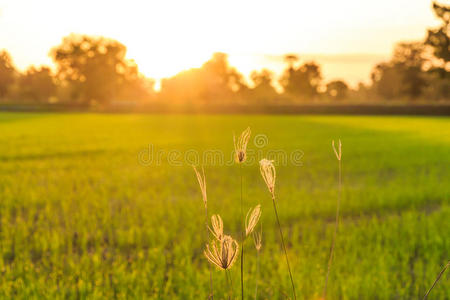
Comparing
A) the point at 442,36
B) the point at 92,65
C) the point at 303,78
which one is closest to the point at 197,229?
the point at 442,36

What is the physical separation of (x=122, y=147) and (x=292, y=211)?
471 inches

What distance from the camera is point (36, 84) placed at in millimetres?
86875

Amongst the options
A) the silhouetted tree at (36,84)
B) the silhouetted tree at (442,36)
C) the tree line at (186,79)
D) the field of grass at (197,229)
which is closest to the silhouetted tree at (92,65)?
the tree line at (186,79)

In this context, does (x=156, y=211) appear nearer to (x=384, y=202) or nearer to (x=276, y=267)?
(x=276, y=267)

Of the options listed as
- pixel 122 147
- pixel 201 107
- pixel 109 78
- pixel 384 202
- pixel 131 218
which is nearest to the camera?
pixel 131 218

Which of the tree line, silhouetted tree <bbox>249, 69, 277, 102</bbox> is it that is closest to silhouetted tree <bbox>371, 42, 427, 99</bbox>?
the tree line

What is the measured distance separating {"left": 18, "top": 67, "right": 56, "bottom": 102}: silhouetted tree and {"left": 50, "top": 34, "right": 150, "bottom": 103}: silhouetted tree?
12098 millimetres

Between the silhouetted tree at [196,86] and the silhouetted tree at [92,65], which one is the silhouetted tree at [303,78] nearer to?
the silhouetted tree at [196,86]

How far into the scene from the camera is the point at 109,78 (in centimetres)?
7375

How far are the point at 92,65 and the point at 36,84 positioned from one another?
837 inches

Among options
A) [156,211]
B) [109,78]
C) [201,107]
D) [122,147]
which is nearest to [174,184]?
[156,211]

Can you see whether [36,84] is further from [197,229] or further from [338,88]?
[197,229]

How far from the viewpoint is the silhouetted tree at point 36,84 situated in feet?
285

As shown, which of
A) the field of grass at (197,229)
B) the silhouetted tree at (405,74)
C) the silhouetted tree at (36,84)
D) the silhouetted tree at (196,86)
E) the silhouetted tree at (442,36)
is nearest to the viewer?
the field of grass at (197,229)
